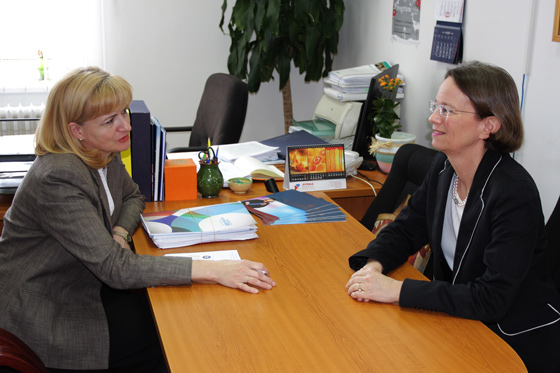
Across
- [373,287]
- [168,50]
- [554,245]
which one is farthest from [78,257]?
[168,50]

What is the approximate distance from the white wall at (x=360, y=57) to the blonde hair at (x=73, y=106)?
1516mm

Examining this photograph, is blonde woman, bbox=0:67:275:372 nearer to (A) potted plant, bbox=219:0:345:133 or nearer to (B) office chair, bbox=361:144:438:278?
(B) office chair, bbox=361:144:438:278

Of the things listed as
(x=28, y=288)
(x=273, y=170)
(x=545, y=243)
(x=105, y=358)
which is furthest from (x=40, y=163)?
(x=545, y=243)

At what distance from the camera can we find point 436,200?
1.79 metres

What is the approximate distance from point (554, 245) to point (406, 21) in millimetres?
1793

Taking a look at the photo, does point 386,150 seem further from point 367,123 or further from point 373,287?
point 373,287

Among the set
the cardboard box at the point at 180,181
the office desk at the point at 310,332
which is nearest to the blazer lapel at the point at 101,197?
the office desk at the point at 310,332

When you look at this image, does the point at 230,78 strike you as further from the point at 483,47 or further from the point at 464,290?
the point at 464,290

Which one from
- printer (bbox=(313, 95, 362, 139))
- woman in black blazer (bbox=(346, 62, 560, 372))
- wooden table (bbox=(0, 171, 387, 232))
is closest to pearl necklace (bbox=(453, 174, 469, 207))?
woman in black blazer (bbox=(346, 62, 560, 372))

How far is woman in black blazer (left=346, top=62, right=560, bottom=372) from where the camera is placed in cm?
147

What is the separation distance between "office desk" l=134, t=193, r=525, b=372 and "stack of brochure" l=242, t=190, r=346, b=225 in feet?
1.23

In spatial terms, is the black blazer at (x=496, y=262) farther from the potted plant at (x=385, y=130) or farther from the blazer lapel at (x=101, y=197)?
the potted plant at (x=385, y=130)

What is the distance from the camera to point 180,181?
232 centimetres

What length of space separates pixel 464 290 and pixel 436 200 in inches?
15.1
